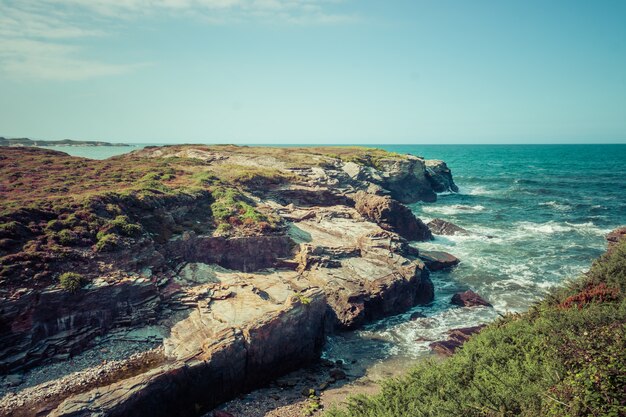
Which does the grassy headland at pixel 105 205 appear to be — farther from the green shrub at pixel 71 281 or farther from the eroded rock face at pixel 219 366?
the eroded rock face at pixel 219 366

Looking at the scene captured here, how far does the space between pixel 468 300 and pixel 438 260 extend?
8.29 m

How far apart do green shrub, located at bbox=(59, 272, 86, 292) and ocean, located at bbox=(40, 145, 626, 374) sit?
15762mm

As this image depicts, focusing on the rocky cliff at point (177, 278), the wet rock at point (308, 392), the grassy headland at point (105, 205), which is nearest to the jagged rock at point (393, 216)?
the rocky cliff at point (177, 278)

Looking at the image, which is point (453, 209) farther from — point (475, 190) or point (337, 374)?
point (337, 374)

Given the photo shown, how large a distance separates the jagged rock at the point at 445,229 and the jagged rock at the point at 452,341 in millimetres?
25561

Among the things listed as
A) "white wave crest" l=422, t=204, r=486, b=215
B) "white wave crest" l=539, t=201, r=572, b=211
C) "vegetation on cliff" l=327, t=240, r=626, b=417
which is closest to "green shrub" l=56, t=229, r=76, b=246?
"vegetation on cliff" l=327, t=240, r=626, b=417

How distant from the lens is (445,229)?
50281mm

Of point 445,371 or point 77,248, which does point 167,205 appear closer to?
point 77,248

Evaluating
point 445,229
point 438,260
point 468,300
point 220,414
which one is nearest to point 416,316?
point 468,300

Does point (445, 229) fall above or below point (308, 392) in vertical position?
above

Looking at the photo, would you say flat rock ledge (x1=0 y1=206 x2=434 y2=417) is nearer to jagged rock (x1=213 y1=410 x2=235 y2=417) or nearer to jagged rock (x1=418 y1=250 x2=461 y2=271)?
jagged rock (x1=213 y1=410 x2=235 y2=417)

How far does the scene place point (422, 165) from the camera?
79375 millimetres

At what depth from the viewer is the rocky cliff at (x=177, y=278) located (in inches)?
713

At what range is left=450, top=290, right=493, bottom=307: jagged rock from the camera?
97.2 feet
